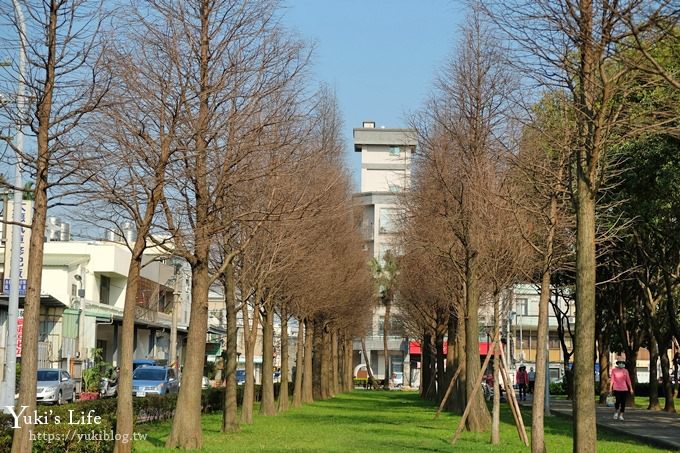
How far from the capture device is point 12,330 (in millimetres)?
24469

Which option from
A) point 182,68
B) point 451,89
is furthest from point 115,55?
point 451,89

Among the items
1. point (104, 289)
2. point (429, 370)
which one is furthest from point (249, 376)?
point (104, 289)

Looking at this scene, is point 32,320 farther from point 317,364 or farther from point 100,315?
point 100,315

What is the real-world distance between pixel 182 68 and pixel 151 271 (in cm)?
5653

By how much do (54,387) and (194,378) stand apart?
2081cm

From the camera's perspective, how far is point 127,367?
16453 millimetres

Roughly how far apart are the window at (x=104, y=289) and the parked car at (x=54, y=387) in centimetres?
2160

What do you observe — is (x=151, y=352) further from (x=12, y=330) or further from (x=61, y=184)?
(x=61, y=184)

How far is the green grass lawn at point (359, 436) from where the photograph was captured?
20562 millimetres

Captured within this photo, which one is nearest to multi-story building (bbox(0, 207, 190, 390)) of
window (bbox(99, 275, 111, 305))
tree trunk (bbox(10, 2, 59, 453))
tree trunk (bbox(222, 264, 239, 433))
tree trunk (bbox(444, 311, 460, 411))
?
window (bbox(99, 275, 111, 305))

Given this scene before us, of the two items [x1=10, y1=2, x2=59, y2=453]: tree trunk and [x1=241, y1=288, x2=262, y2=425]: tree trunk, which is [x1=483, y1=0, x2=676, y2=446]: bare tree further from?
[x1=241, y1=288, x2=262, y2=425]: tree trunk

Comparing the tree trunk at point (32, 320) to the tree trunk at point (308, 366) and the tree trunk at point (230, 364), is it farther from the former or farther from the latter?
the tree trunk at point (308, 366)

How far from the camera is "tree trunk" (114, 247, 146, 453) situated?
51.2 ft

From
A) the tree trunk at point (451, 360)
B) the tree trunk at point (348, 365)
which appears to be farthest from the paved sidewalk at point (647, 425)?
the tree trunk at point (348, 365)
